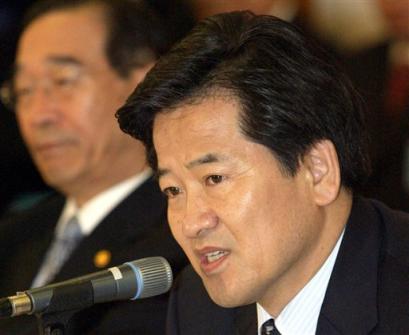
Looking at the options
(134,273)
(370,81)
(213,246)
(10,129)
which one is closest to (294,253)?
(213,246)

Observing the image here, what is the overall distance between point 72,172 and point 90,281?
160cm

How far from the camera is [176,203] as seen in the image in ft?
7.55

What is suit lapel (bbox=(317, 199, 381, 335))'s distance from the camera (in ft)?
7.22

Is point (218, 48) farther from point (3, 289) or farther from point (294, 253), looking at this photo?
point (3, 289)

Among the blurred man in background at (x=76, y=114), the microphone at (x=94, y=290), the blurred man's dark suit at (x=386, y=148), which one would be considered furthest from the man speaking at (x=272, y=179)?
the blurred man's dark suit at (x=386, y=148)

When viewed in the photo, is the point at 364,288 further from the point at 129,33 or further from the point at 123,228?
the point at 129,33

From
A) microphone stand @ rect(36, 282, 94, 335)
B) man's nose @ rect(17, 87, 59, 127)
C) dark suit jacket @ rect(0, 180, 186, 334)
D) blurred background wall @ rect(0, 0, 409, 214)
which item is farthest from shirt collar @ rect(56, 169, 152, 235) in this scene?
microphone stand @ rect(36, 282, 94, 335)

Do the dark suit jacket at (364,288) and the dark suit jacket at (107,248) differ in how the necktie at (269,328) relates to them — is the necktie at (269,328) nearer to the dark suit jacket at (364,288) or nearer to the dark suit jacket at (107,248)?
the dark suit jacket at (364,288)

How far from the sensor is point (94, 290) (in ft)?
6.72

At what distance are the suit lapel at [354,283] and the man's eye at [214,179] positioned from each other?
0.34 metres

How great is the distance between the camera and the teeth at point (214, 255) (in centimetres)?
222

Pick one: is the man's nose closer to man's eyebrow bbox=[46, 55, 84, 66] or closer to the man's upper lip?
man's eyebrow bbox=[46, 55, 84, 66]

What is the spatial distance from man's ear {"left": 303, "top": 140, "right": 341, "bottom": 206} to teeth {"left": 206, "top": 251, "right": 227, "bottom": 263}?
0.25 metres

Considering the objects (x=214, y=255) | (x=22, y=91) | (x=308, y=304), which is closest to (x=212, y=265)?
(x=214, y=255)
